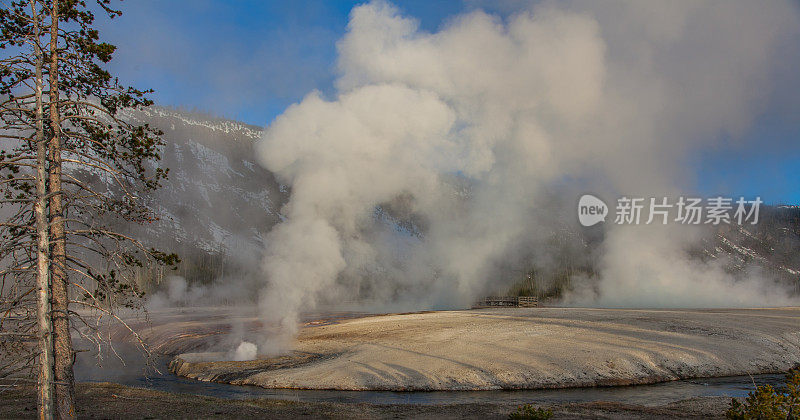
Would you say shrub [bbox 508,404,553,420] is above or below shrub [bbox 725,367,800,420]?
below

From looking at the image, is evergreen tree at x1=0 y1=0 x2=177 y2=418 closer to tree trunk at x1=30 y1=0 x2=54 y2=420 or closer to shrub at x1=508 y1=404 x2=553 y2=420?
tree trunk at x1=30 y1=0 x2=54 y2=420

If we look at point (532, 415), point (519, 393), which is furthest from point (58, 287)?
point (519, 393)

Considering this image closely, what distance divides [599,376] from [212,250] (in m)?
136

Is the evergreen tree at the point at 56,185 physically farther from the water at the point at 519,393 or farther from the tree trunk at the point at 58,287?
the water at the point at 519,393

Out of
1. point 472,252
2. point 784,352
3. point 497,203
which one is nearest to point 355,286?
point 472,252

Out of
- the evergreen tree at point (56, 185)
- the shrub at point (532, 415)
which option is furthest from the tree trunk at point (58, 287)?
the shrub at point (532, 415)

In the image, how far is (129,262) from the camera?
1546 cm

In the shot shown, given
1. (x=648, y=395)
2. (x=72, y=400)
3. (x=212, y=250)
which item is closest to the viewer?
(x=72, y=400)

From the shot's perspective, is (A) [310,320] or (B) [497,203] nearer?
(A) [310,320]

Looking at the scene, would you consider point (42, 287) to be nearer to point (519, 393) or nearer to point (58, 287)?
point (58, 287)

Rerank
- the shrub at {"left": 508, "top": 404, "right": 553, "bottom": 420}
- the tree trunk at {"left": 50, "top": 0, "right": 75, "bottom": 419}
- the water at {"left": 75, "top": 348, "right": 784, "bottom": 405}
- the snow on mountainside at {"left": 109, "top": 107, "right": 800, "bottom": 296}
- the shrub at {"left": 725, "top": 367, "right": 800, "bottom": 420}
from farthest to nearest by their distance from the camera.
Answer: the snow on mountainside at {"left": 109, "top": 107, "right": 800, "bottom": 296}
the water at {"left": 75, "top": 348, "right": 784, "bottom": 405}
the tree trunk at {"left": 50, "top": 0, "right": 75, "bottom": 419}
the shrub at {"left": 508, "top": 404, "right": 553, "bottom": 420}
the shrub at {"left": 725, "top": 367, "right": 800, "bottom": 420}

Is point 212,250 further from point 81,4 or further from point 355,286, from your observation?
point 81,4

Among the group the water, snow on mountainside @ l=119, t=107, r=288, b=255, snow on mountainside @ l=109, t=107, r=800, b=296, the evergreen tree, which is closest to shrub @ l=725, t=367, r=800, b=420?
the water

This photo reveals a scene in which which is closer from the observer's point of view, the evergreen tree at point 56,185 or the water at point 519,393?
the evergreen tree at point 56,185
